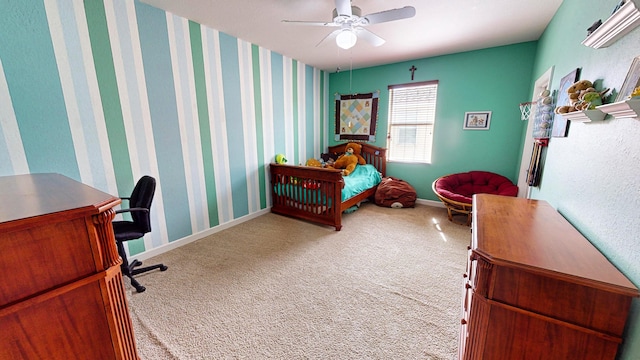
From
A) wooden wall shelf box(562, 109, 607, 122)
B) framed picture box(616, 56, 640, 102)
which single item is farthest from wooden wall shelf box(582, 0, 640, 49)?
wooden wall shelf box(562, 109, 607, 122)

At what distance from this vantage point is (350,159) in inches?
167

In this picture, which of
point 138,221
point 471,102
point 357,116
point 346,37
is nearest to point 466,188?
point 471,102

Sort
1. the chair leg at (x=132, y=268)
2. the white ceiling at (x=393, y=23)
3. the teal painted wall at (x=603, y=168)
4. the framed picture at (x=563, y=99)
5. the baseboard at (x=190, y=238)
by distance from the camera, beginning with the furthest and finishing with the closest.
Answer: the baseboard at (x=190, y=238) < the white ceiling at (x=393, y=23) < the chair leg at (x=132, y=268) < the framed picture at (x=563, y=99) < the teal painted wall at (x=603, y=168)

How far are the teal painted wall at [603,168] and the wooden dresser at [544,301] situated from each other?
0.07 meters

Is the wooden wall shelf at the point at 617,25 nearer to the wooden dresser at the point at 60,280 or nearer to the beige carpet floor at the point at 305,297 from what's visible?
the beige carpet floor at the point at 305,297

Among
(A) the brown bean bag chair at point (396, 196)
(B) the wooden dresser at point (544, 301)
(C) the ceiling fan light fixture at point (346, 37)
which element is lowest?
(A) the brown bean bag chair at point (396, 196)

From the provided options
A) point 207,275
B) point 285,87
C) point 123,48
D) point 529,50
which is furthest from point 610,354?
point 285,87

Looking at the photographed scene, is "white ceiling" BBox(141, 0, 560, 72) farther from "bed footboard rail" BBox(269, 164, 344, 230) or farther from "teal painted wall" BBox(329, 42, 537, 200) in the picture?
"bed footboard rail" BBox(269, 164, 344, 230)

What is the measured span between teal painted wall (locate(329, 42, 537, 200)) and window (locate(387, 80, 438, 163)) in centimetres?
10

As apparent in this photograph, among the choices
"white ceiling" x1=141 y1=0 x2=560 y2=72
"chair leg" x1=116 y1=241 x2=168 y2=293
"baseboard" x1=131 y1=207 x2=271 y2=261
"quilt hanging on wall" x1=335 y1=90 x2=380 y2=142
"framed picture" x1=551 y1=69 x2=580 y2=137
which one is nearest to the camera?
"framed picture" x1=551 y1=69 x2=580 y2=137

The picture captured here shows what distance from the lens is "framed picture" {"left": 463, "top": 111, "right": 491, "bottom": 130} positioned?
3502mm

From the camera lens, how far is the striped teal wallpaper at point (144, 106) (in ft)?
5.54

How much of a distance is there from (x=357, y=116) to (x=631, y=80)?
12.5 ft

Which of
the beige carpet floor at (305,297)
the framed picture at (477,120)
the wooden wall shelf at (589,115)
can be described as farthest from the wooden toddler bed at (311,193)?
the wooden wall shelf at (589,115)
